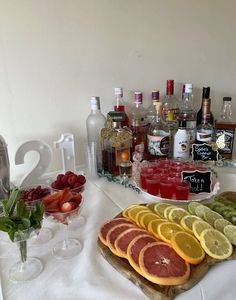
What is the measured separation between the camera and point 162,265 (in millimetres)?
553

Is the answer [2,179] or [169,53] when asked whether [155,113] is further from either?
[2,179]

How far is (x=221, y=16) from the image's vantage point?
1228 mm

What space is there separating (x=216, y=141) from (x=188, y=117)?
16 centimetres

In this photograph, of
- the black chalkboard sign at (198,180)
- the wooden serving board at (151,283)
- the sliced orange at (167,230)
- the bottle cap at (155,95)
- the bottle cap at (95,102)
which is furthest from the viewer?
the bottle cap at (155,95)

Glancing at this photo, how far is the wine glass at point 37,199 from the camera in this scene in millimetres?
685

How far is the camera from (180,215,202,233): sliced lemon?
0.66 metres

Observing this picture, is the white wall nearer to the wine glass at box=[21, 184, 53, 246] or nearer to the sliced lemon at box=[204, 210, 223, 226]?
the wine glass at box=[21, 184, 53, 246]

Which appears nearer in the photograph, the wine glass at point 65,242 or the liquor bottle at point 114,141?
the wine glass at point 65,242

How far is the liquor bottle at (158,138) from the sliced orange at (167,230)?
0.45 m

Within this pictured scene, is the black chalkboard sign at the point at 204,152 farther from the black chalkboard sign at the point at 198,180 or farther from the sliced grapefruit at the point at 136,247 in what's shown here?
the sliced grapefruit at the point at 136,247

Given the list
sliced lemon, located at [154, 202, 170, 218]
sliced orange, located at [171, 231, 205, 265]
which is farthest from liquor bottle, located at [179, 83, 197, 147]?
sliced orange, located at [171, 231, 205, 265]

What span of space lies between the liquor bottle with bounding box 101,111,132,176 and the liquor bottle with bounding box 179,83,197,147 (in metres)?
0.29

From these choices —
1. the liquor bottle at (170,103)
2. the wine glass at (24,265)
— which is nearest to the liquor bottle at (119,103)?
the liquor bottle at (170,103)

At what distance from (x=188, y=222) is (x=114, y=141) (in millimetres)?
438
